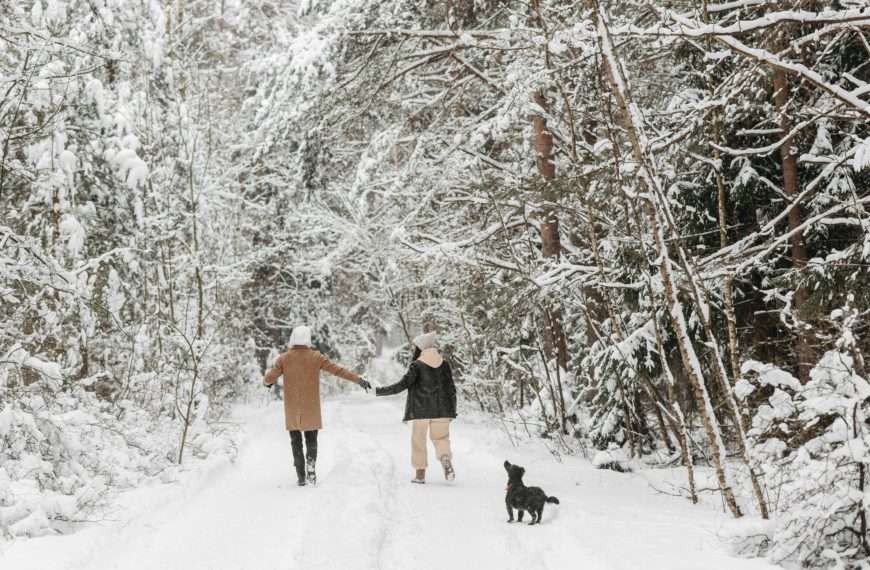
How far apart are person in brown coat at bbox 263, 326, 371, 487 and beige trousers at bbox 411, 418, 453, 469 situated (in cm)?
84

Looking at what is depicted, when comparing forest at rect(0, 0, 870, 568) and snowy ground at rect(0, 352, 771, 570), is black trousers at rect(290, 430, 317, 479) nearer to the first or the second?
snowy ground at rect(0, 352, 771, 570)

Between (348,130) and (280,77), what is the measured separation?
1.35 m

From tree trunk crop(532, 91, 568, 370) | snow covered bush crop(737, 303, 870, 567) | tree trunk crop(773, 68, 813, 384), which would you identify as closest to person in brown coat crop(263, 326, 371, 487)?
tree trunk crop(532, 91, 568, 370)

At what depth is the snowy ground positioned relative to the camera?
5.78 metres

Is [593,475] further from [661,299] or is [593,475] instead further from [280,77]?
[280,77]

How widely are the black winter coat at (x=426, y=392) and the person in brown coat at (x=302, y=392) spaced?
20.2 inches

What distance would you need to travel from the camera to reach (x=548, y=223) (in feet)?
41.4

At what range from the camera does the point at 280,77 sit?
1262 cm

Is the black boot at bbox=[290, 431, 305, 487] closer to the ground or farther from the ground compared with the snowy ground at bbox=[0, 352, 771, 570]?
farther from the ground

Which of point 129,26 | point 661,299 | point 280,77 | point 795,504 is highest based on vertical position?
point 129,26

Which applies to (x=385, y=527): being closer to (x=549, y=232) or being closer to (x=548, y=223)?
(x=548, y=223)

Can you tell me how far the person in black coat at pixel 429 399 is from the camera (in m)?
9.75

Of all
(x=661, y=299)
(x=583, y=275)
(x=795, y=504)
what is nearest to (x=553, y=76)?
(x=583, y=275)

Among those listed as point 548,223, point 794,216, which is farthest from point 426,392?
point 794,216
